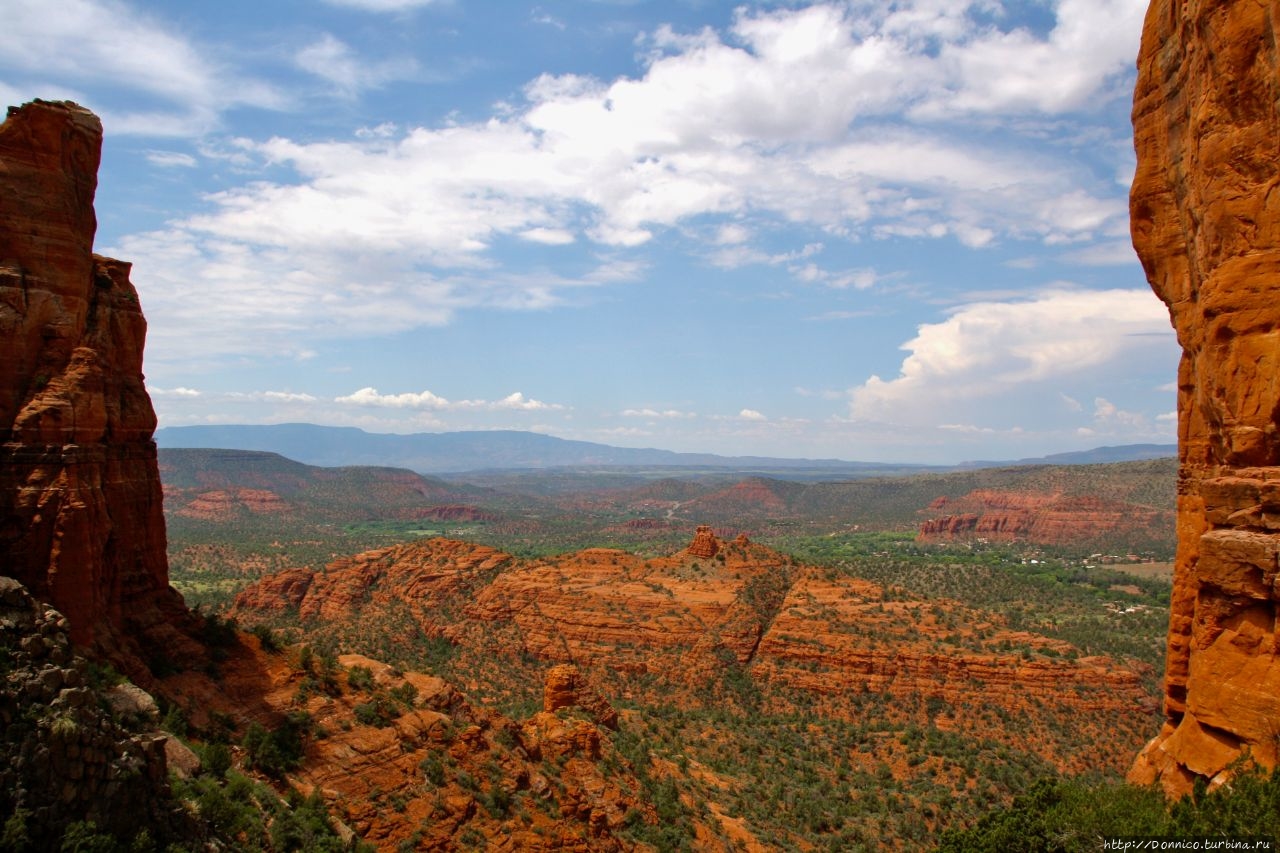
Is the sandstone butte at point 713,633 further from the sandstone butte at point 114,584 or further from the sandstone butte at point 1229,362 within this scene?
the sandstone butte at point 1229,362

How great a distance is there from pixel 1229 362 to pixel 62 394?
25088 mm

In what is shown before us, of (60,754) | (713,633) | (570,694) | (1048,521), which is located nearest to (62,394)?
(60,754)

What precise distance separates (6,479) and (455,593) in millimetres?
61536

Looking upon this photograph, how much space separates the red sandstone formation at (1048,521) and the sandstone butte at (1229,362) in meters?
178

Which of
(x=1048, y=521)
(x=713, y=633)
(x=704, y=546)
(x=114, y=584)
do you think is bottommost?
(x=1048, y=521)

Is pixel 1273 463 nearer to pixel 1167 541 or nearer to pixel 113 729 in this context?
pixel 113 729

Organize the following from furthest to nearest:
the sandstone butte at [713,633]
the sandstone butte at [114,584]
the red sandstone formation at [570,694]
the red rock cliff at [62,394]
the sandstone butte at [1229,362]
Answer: the sandstone butte at [713,633], the red sandstone formation at [570,694], the red rock cliff at [62,394], the sandstone butte at [114,584], the sandstone butte at [1229,362]

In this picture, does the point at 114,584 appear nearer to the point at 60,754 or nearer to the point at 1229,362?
the point at 60,754

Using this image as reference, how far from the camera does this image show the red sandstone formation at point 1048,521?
167625 mm

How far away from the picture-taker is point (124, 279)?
24391 millimetres

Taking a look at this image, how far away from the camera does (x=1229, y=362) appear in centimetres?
1127

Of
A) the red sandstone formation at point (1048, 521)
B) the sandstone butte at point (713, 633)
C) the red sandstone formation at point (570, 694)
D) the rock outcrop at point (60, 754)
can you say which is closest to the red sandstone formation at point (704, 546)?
the sandstone butte at point (713, 633)

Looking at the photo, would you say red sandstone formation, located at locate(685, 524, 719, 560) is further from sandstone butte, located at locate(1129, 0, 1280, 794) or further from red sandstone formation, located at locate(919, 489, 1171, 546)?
red sandstone formation, located at locate(919, 489, 1171, 546)

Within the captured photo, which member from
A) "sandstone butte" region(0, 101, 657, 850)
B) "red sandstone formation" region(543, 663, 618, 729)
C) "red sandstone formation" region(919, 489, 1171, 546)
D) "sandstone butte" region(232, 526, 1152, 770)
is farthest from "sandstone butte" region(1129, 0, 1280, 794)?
"red sandstone formation" region(919, 489, 1171, 546)
